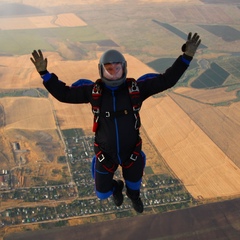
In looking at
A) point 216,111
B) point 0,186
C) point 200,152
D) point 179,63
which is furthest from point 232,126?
point 179,63

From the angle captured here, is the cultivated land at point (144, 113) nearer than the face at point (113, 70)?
No

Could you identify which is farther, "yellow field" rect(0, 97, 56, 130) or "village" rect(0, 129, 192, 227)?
"yellow field" rect(0, 97, 56, 130)

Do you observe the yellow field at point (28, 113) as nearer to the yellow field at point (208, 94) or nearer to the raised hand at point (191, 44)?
the yellow field at point (208, 94)

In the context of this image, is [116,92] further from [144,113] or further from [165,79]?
[144,113]

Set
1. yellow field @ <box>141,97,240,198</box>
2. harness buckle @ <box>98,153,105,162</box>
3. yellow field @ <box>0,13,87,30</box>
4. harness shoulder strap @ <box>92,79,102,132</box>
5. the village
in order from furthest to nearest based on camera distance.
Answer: yellow field @ <box>0,13,87,30</box> → yellow field @ <box>141,97,240,198</box> → the village → harness buckle @ <box>98,153,105,162</box> → harness shoulder strap @ <box>92,79,102,132</box>

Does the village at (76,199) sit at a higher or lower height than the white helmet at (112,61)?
lower

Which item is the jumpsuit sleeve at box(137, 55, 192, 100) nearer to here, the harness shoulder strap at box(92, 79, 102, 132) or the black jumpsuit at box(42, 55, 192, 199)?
the black jumpsuit at box(42, 55, 192, 199)

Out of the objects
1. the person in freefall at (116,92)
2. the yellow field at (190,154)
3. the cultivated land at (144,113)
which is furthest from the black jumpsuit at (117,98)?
the yellow field at (190,154)

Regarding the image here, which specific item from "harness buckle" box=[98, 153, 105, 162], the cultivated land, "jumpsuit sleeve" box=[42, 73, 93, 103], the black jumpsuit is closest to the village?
the cultivated land
